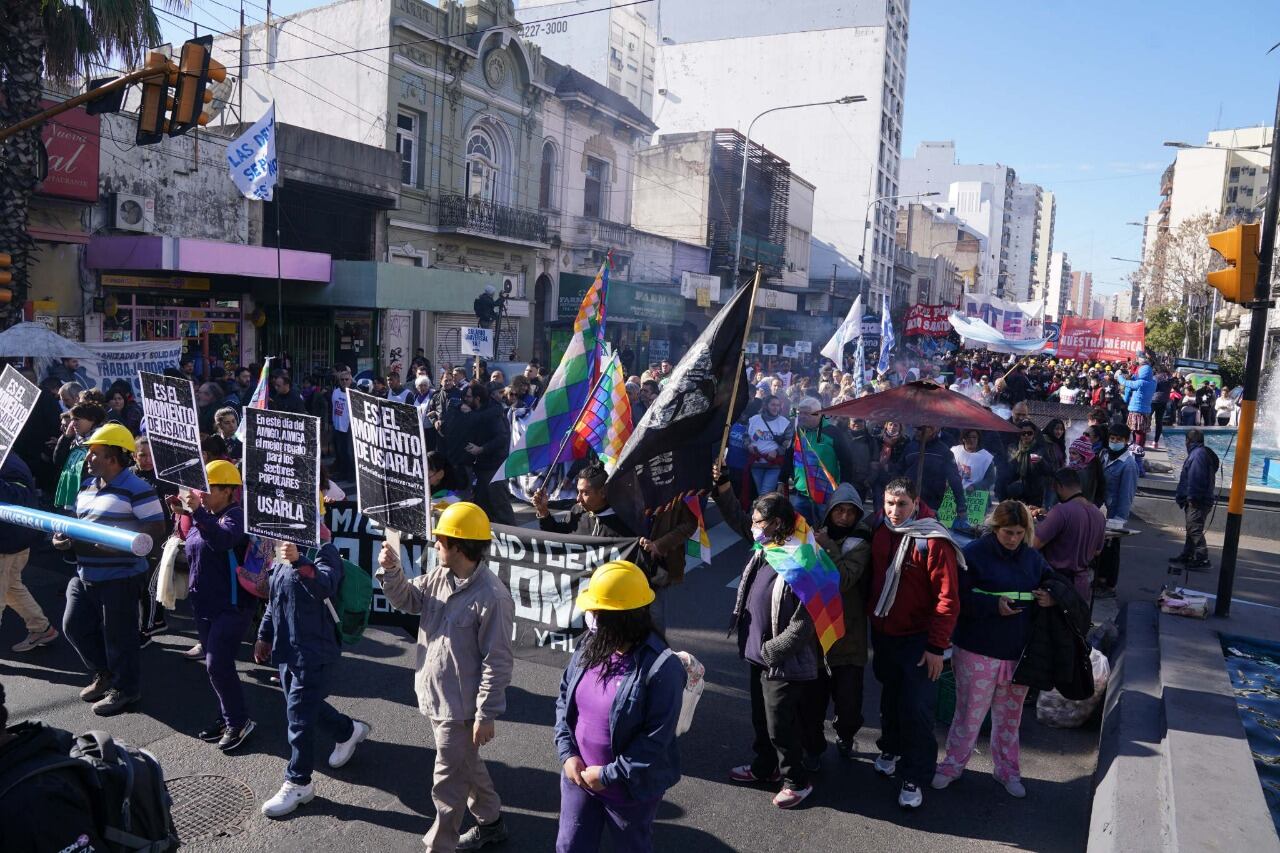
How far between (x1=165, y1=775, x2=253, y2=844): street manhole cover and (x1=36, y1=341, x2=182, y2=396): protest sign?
8.55 m

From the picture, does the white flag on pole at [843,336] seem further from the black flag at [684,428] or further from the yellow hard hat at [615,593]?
the yellow hard hat at [615,593]

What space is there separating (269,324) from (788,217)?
37.8 m

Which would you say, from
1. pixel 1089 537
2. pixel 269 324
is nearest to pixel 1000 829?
pixel 1089 537

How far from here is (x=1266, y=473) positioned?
1487cm

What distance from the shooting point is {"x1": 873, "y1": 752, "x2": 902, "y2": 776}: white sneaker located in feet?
17.1

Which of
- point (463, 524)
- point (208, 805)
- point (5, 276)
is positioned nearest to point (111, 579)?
point (208, 805)

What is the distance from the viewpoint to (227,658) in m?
5.09

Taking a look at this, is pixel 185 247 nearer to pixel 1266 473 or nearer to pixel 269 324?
pixel 269 324

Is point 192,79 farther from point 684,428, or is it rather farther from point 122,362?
point 684,428

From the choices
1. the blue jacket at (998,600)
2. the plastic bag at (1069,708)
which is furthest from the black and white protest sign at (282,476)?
the plastic bag at (1069,708)

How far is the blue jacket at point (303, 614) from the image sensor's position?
15.1 feet

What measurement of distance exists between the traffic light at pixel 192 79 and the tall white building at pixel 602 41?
34052 millimetres

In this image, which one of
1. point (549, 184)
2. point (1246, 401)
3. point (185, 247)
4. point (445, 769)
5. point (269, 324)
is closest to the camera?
point (445, 769)

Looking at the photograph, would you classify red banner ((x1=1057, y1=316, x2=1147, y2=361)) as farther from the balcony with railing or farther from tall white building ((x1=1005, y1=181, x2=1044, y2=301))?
tall white building ((x1=1005, y1=181, x2=1044, y2=301))
